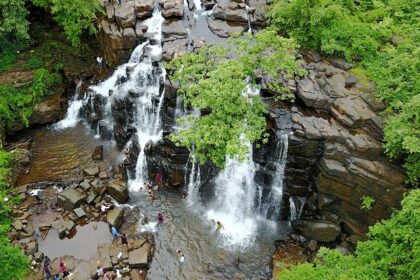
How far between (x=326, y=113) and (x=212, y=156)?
7.68 metres

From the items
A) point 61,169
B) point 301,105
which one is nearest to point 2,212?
point 61,169

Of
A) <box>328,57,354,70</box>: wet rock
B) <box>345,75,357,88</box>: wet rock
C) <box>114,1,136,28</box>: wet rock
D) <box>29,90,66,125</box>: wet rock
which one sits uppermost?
<box>114,1,136,28</box>: wet rock

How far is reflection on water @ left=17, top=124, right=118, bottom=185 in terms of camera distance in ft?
89.9

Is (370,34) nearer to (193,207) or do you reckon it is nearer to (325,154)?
(325,154)

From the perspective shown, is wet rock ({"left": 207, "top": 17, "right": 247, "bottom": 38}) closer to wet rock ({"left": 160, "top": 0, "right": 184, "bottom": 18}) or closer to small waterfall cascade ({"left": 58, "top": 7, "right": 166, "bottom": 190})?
wet rock ({"left": 160, "top": 0, "right": 184, "bottom": 18})

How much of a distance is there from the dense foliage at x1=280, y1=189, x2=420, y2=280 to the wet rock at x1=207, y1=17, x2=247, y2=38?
54.6 feet

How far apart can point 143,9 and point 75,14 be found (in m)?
4.96

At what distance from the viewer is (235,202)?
25812 mm

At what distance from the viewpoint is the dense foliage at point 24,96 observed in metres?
28.7

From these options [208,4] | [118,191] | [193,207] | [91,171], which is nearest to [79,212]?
[118,191]

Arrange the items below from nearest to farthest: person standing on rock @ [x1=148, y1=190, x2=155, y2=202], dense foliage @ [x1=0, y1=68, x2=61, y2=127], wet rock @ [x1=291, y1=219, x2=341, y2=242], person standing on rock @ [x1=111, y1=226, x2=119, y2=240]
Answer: wet rock @ [x1=291, y1=219, x2=341, y2=242], person standing on rock @ [x1=111, y1=226, x2=119, y2=240], person standing on rock @ [x1=148, y1=190, x2=155, y2=202], dense foliage @ [x1=0, y1=68, x2=61, y2=127]

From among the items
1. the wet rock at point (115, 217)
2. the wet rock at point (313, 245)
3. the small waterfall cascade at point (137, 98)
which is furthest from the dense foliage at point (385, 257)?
the small waterfall cascade at point (137, 98)

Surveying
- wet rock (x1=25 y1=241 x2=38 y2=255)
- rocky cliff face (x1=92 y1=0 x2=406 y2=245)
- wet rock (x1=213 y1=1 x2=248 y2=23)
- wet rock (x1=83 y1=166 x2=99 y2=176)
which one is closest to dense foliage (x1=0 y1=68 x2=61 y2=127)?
wet rock (x1=83 y1=166 x2=99 y2=176)

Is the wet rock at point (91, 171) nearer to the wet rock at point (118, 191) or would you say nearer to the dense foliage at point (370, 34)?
the wet rock at point (118, 191)
